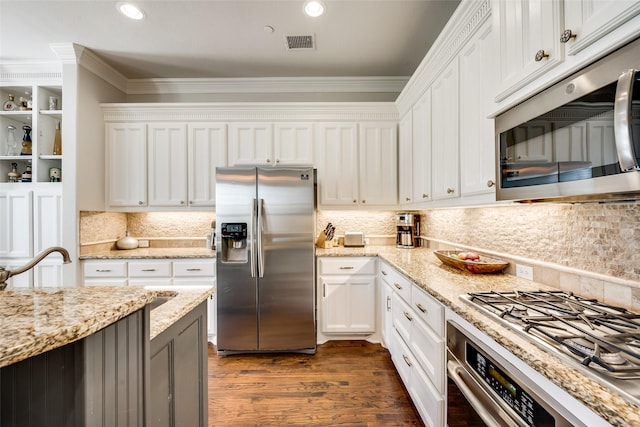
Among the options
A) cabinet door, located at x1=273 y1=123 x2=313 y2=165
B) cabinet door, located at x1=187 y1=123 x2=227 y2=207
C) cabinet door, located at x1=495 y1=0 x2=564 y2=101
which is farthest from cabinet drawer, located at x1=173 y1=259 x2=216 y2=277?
cabinet door, located at x1=495 y1=0 x2=564 y2=101

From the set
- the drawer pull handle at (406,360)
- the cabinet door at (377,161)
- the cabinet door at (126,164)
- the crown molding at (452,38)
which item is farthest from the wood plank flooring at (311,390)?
the crown molding at (452,38)

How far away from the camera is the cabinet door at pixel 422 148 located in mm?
2350

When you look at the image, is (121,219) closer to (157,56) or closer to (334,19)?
(157,56)

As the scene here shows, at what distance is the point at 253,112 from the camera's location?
318cm

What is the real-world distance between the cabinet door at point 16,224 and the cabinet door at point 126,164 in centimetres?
68

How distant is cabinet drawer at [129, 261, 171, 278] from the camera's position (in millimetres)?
2865

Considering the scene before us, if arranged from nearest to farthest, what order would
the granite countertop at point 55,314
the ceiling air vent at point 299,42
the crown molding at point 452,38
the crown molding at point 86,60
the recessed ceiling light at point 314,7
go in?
1. the granite countertop at point 55,314
2. the crown molding at point 452,38
3. the recessed ceiling light at point 314,7
4. the ceiling air vent at point 299,42
5. the crown molding at point 86,60

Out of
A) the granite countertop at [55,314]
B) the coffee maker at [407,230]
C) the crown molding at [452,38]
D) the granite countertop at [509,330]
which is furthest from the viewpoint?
the coffee maker at [407,230]

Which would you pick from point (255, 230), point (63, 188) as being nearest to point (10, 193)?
point (63, 188)

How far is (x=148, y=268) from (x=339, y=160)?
2.26m

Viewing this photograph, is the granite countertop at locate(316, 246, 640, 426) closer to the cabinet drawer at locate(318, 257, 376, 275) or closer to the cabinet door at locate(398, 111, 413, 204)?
the cabinet drawer at locate(318, 257, 376, 275)

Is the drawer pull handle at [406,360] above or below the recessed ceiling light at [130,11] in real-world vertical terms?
below

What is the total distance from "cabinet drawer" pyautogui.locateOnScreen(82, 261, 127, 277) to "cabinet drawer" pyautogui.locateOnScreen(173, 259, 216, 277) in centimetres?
52

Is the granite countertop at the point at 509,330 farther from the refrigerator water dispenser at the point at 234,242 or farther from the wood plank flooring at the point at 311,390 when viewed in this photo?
the refrigerator water dispenser at the point at 234,242
